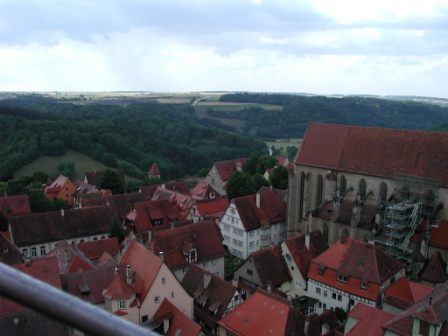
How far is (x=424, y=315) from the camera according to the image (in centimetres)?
2178

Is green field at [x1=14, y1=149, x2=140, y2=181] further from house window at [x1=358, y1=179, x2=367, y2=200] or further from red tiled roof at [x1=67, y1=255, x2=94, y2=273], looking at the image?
red tiled roof at [x1=67, y1=255, x2=94, y2=273]

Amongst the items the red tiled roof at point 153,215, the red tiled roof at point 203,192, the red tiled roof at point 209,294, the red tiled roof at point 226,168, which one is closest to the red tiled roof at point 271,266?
the red tiled roof at point 209,294

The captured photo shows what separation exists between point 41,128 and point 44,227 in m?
77.1

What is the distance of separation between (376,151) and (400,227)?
8993 mm

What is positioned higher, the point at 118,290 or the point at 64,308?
the point at 64,308

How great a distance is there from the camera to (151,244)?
37781mm

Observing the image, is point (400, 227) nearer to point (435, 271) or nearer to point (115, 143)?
point (435, 271)

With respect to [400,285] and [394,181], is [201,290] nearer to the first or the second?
[400,285]

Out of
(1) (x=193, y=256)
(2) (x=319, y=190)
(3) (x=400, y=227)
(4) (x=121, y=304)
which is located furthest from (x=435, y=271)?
(4) (x=121, y=304)

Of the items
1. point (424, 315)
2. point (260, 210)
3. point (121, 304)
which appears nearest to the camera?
point (424, 315)

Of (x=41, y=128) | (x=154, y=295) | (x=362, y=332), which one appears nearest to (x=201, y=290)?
(x=154, y=295)

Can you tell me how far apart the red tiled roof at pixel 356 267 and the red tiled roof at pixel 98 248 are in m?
18.0

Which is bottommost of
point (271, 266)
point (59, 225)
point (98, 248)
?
point (59, 225)

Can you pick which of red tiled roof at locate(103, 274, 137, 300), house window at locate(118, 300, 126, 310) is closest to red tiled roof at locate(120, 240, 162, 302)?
red tiled roof at locate(103, 274, 137, 300)
